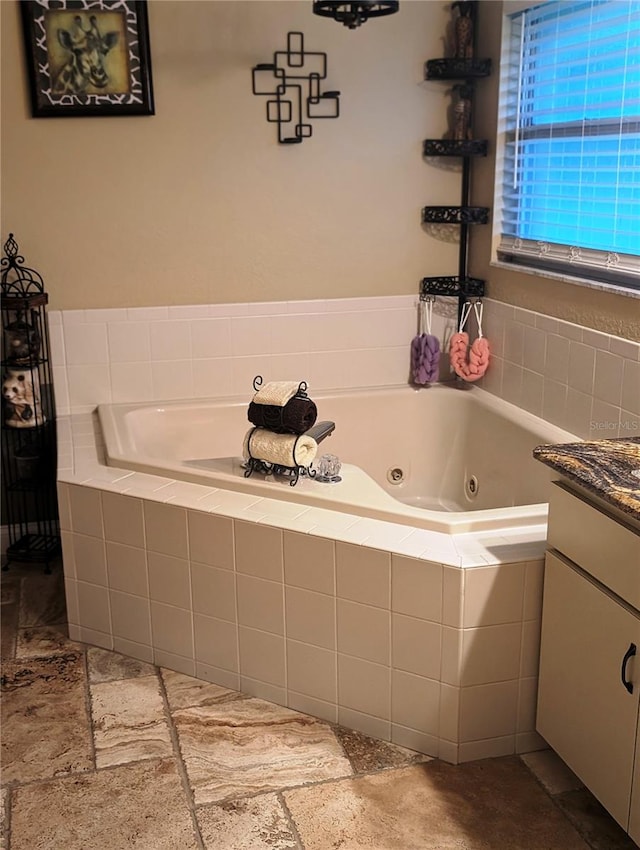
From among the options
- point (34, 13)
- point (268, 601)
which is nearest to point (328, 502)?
point (268, 601)

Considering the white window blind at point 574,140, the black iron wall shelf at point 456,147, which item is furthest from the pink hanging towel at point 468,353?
the black iron wall shelf at point 456,147

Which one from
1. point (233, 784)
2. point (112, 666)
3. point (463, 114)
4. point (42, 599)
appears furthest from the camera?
point (463, 114)

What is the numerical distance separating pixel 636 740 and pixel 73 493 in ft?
5.44

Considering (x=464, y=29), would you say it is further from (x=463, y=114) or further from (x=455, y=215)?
(x=455, y=215)

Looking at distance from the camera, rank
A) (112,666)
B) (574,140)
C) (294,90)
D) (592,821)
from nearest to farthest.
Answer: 1. (592,821)
2. (112,666)
3. (574,140)
4. (294,90)

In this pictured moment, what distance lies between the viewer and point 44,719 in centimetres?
239

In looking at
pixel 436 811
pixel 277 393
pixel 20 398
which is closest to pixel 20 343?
pixel 20 398

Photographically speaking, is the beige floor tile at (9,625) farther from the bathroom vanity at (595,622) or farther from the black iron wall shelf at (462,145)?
the black iron wall shelf at (462,145)

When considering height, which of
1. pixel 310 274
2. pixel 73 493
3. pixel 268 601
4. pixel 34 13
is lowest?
pixel 268 601

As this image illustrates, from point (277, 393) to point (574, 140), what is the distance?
1253 millimetres

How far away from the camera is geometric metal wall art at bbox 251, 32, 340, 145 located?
3246mm

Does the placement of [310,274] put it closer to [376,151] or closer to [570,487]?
[376,151]

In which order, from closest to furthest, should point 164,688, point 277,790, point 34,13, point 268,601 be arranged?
point 277,790
point 268,601
point 164,688
point 34,13

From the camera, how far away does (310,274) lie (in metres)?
3.49
